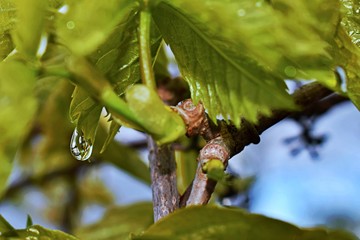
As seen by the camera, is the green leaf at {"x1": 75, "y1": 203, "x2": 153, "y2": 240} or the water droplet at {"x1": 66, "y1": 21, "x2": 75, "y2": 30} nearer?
the water droplet at {"x1": 66, "y1": 21, "x2": 75, "y2": 30}

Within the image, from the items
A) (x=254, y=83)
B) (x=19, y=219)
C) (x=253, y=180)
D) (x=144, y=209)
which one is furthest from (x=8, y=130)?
(x=19, y=219)

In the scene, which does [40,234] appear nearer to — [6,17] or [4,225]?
[4,225]

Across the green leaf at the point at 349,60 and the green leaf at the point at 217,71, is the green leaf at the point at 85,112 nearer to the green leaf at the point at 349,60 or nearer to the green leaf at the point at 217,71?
the green leaf at the point at 217,71

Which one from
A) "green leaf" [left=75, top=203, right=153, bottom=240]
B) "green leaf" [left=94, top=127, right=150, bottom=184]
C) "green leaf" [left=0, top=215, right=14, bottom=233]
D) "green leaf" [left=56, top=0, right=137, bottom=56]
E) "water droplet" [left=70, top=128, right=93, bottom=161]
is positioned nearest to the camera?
"green leaf" [left=56, top=0, right=137, bottom=56]

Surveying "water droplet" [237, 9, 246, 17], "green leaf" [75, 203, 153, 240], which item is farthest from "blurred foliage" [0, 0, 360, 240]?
"green leaf" [75, 203, 153, 240]

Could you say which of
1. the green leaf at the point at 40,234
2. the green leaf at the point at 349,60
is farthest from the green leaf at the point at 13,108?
the green leaf at the point at 349,60

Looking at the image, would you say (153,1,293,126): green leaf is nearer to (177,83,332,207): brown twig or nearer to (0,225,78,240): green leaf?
(177,83,332,207): brown twig

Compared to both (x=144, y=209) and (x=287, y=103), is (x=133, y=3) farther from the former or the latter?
(x=144, y=209)
